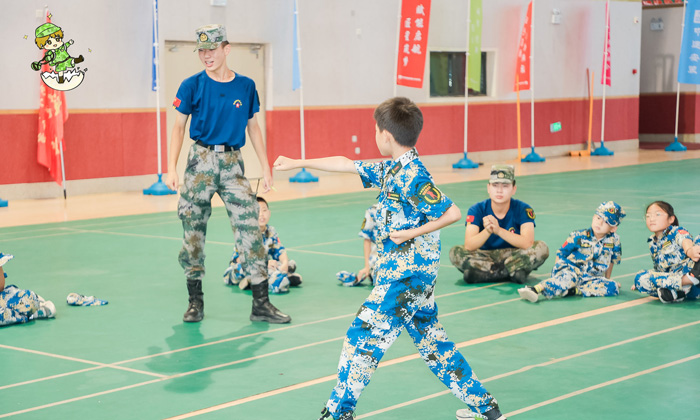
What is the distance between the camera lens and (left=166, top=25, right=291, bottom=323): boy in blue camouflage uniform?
707cm

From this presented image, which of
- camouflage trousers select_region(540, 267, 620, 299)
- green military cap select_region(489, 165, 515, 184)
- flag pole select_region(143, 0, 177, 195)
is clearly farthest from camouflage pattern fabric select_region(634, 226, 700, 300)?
flag pole select_region(143, 0, 177, 195)

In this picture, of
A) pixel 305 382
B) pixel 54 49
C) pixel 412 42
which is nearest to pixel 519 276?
pixel 305 382

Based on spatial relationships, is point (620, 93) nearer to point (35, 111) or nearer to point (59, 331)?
point (35, 111)

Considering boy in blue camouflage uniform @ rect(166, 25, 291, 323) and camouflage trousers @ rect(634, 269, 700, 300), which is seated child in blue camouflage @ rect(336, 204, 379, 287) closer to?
boy in blue camouflage uniform @ rect(166, 25, 291, 323)

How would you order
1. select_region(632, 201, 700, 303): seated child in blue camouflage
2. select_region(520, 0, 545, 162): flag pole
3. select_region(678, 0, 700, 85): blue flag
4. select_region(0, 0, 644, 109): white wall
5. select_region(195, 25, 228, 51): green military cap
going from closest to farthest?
select_region(195, 25, 228, 51): green military cap
select_region(632, 201, 700, 303): seated child in blue camouflage
select_region(0, 0, 644, 109): white wall
select_region(678, 0, 700, 85): blue flag
select_region(520, 0, 545, 162): flag pole

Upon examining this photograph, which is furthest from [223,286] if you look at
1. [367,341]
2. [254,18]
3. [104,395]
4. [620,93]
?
[620,93]

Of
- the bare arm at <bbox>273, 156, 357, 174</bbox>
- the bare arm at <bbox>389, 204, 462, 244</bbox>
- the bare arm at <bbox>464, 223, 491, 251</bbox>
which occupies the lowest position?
the bare arm at <bbox>464, 223, 491, 251</bbox>

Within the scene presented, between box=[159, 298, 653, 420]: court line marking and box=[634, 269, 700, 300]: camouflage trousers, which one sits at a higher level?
box=[634, 269, 700, 300]: camouflage trousers

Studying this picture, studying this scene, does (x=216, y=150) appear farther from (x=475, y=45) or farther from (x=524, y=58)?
(x=524, y=58)

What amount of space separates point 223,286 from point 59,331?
1.89m

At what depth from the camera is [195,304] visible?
7457mm

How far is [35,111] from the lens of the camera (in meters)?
16.0

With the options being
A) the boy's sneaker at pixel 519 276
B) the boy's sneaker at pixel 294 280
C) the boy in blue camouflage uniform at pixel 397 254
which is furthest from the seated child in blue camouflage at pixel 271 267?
the boy in blue camouflage uniform at pixel 397 254

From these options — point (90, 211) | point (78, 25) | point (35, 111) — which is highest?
point (78, 25)
